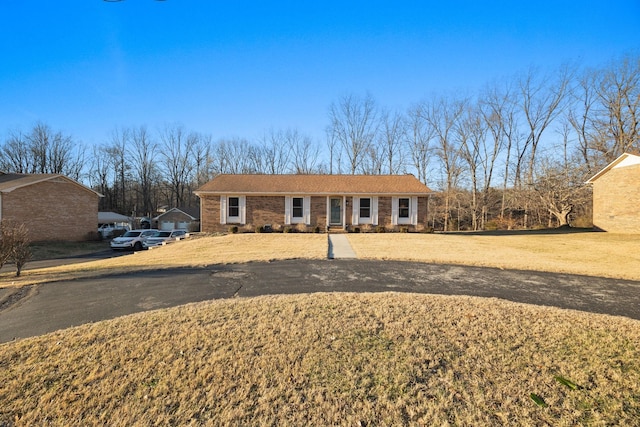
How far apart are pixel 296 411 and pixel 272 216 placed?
18.0 m

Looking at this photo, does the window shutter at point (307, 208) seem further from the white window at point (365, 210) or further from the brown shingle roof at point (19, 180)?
the brown shingle roof at point (19, 180)

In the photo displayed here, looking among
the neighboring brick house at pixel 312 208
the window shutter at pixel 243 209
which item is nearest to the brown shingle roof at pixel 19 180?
the neighboring brick house at pixel 312 208

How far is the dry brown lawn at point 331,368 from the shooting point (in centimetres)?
242

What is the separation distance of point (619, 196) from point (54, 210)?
41.7 meters

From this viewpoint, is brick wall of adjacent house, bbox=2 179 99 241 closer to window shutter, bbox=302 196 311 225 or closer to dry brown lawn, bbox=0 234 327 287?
dry brown lawn, bbox=0 234 327 287

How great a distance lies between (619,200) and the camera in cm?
1955

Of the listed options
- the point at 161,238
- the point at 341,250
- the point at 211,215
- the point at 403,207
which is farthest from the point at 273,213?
the point at 403,207

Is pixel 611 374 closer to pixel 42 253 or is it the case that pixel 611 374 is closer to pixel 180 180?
pixel 42 253

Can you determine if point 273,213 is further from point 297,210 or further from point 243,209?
point 243,209

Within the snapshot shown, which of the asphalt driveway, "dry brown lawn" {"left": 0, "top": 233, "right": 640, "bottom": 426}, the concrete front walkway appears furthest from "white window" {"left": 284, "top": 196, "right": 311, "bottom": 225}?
"dry brown lawn" {"left": 0, "top": 233, "right": 640, "bottom": 426}

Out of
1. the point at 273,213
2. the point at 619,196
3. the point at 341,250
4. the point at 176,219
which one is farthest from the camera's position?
the point at 176,219

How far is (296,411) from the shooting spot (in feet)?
7.97

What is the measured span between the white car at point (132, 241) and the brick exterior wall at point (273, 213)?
495 cm

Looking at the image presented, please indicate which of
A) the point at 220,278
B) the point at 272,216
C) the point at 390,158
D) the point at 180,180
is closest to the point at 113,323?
the point at 220,278
